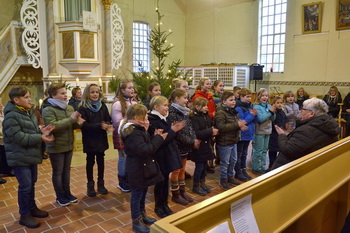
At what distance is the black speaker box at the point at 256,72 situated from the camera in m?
9.78

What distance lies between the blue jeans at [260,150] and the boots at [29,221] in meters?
3.29

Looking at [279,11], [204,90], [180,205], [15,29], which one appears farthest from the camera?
[279,11]

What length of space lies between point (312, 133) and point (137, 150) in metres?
1.73

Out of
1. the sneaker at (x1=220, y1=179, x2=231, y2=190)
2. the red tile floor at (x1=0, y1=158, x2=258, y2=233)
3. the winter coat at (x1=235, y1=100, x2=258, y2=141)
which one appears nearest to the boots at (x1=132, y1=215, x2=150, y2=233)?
the red tile floor at (x1=0, y1=158, x2=258, y2=233)

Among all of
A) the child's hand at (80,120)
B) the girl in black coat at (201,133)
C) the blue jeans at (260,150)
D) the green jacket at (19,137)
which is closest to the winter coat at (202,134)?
the girl in black coat at (201,133)

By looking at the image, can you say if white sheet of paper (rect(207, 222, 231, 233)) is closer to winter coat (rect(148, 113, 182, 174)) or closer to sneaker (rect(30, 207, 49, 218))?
winter coat (rect(148, 113, 182, 174))

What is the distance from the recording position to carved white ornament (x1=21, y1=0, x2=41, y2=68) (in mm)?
7363

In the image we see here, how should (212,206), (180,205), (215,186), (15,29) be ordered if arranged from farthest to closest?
(15,29) → (215,186) → (180,205) → (212,206)

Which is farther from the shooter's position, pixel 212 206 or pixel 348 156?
pixel 348 156

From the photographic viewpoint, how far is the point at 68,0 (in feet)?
26.6

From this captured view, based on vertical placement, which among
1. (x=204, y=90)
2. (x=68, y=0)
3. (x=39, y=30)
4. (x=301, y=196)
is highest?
(x=68, y=0)

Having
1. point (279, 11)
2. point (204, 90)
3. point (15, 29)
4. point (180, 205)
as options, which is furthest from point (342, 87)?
point (15, 29)

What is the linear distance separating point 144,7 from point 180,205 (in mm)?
10210

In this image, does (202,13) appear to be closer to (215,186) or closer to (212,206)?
(215,186)
